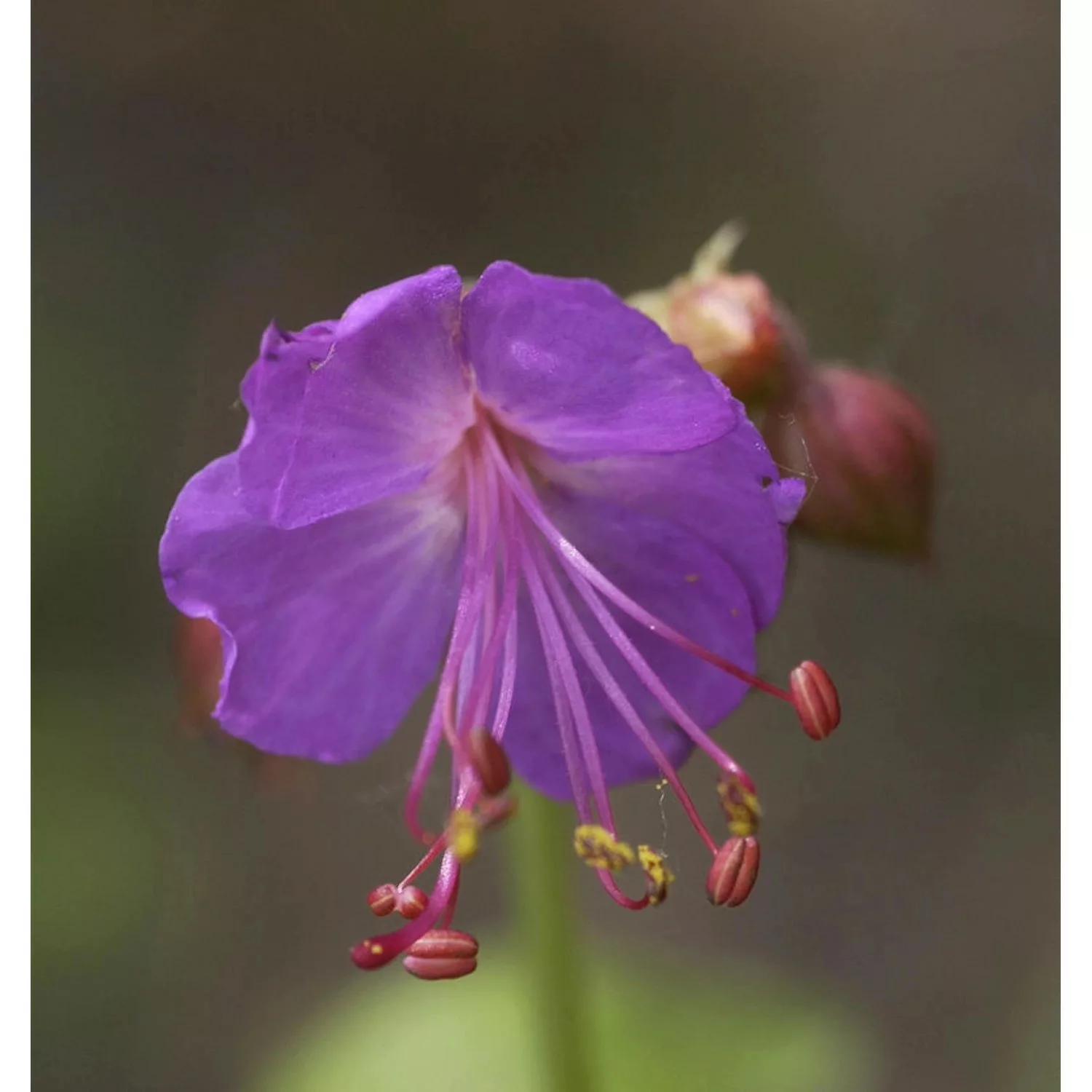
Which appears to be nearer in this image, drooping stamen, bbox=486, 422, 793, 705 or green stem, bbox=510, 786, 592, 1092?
drooping stamen, bbox=486, 422, 793, 705

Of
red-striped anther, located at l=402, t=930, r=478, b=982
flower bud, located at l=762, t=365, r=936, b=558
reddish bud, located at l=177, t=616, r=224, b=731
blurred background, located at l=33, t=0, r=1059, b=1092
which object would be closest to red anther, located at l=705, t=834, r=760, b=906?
red-striped anther, located at l=402, t=930, r=478, b=982

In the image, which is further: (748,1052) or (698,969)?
(698,969)

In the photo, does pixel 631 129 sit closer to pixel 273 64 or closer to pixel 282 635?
pixel 273 64

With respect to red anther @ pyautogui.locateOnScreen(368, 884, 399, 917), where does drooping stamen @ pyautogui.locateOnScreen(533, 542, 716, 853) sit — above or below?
above

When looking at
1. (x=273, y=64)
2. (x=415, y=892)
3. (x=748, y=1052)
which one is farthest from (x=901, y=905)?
(x=273, y=64)

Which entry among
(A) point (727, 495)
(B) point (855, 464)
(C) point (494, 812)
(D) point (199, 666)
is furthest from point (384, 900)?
(B) point (855, 464)

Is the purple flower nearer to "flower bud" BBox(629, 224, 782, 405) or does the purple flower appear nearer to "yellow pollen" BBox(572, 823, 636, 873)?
"yellow pollen" BBox(572, 823, 636, 873)

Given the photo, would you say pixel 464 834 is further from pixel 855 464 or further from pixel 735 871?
pixel 855 464
